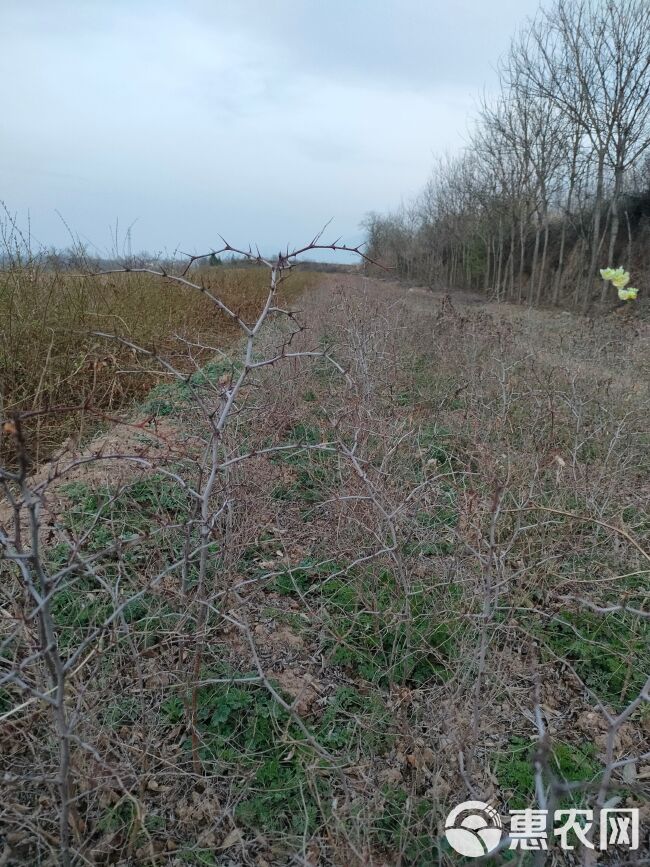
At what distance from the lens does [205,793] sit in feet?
5.81

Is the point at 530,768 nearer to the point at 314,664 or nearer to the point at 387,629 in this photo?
the point at 387,629

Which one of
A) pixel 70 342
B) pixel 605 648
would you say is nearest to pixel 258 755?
pixel 605 648

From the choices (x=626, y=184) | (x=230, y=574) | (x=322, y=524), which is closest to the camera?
(x=230, y=574)

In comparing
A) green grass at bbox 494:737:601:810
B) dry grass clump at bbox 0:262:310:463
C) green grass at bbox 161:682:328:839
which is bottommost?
green grass at bbox 494:737:601:810

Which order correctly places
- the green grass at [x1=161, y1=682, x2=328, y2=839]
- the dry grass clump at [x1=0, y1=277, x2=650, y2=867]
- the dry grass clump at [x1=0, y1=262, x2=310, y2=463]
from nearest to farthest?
the dry grass clump at [x1=0, y1=277, x2=650, y2=867], the green grass at [x1=161, y1=682, x2=328, y2=839], the dry grass clump at [x1=0, y1=262, x2=310, y2=463]

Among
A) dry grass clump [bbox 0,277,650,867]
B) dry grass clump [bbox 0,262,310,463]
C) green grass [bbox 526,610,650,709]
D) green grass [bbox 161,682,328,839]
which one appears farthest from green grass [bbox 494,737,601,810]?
dry grass clump [bbox 0,262,310,463]

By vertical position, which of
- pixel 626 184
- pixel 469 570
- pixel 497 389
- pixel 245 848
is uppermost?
pixel 626 184

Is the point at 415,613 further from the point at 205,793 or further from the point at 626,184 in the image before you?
the point at 626,184

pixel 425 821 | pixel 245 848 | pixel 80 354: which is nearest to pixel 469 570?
pixel 425 821

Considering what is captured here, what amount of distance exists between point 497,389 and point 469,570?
109 inches

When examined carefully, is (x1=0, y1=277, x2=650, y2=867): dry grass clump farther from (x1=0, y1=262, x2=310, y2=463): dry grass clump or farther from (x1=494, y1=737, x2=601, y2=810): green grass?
(x1=0, y1=262, x2=310, y2=463): dry grass clump

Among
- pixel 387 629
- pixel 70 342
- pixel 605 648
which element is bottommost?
pixel 605 648

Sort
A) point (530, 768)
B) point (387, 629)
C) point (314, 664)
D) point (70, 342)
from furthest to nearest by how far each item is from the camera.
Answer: point (70, 342) → point (314, 664) → point (387, 629) → point (530, 768)

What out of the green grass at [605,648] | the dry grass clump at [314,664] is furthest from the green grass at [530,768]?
the green grass at [605,648]
